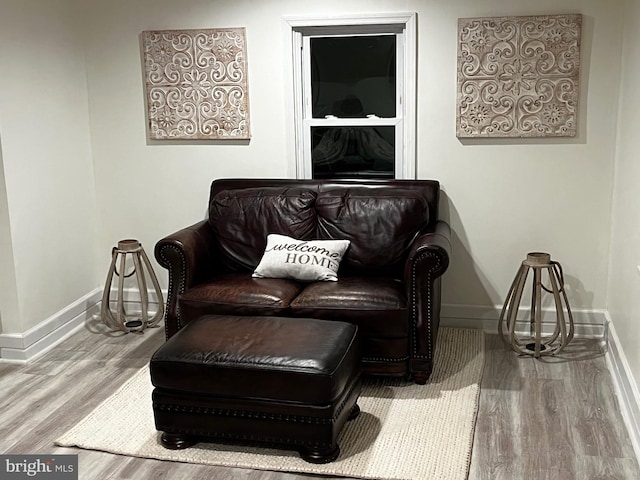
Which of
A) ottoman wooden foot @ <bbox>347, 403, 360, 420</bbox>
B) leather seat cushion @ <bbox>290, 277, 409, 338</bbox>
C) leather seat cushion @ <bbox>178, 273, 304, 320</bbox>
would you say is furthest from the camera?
leather seat cushion @ <bbox>178, 273, 304, 320</bbox>

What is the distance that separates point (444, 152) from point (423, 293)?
1104 mm

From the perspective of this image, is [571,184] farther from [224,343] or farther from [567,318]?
[224,343]

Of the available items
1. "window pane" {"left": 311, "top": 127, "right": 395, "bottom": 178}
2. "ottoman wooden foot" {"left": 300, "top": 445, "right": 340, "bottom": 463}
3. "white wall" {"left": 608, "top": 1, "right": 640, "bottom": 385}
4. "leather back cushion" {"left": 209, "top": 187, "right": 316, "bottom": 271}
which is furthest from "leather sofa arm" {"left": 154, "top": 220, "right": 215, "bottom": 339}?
"white wall" {"left": 608, "top": 1, "right": 640, "bottom": 385}

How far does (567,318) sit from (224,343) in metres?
2.24

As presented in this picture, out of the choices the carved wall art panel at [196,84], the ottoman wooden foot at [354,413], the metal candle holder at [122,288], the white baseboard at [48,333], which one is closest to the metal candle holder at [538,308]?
the ottoman wooden foot at [354,413]

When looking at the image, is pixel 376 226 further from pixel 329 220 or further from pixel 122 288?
pixel 122 288

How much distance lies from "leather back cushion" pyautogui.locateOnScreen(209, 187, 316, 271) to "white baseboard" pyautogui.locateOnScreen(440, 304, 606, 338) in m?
1.05

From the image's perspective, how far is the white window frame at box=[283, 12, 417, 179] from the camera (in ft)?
14.4

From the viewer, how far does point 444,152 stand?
4.48 meters

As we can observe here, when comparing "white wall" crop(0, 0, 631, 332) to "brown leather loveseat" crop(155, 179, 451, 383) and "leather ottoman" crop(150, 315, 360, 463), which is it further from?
"leather ottoman" crop(150, 315, 360, 463)

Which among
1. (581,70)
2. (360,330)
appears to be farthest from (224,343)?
(581,70)

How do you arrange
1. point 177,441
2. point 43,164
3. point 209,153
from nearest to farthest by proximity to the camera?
point 177,441, point 43,164, point 209,153

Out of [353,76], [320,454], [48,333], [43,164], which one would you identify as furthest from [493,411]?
[43,164]

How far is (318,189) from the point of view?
14.7 feet
